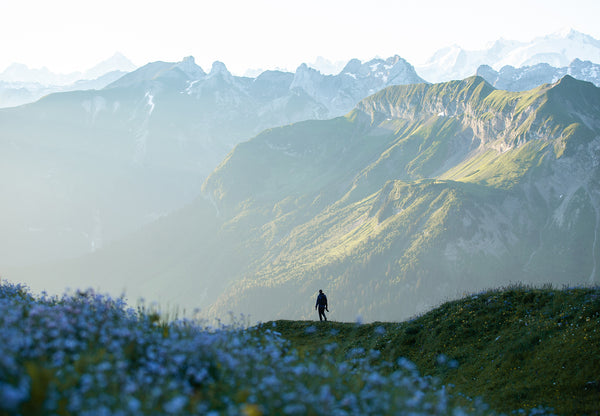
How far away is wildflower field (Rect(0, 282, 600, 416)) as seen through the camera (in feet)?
23.2

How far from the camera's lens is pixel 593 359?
18.3 m

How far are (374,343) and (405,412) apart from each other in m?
20.5

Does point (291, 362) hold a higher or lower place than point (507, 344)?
higher

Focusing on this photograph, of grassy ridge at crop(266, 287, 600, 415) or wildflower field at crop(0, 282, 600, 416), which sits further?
grassy ridge at crop(266, 287, 600, 415)

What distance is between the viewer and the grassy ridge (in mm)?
17766

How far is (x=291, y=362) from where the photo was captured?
11.1 meters

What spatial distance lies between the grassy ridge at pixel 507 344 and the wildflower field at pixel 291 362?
73mm

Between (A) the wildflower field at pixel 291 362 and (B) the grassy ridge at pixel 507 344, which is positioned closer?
(A) the wildflower field at pixel 291 362

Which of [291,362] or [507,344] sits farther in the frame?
[507,344]

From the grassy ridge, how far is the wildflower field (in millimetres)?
73

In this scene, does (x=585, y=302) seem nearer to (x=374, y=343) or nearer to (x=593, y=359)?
(x=593, y=359)

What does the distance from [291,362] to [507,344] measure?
1624cm

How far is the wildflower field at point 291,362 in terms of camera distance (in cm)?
706

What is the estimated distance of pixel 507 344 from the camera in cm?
2245
